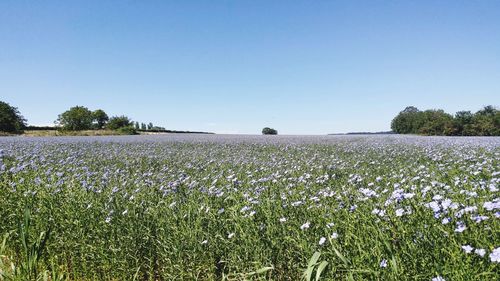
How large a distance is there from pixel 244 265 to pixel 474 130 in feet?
220

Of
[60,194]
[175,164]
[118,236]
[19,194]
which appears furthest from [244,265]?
[175,164]

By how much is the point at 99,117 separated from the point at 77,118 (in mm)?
10418

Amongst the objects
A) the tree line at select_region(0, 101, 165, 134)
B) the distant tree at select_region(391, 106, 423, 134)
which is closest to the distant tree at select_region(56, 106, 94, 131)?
the tree line at select_region(0, 101, 165, 134)

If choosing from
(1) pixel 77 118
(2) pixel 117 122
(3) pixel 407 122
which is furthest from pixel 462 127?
(1) pixel 77 118

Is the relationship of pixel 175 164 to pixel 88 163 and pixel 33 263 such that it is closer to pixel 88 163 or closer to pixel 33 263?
pixel 88 163

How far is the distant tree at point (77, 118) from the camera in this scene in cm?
8919

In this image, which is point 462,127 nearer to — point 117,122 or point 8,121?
point 117,122

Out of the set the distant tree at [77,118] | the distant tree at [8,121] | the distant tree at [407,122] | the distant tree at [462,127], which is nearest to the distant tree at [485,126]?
the distant tree at [462,127]

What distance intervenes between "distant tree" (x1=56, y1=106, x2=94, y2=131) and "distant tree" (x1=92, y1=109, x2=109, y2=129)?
4.44 metres

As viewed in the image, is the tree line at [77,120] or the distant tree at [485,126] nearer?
the distant tree at [485,126]

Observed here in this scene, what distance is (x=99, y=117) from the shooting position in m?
99.4

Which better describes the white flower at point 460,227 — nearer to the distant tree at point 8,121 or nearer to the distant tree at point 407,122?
the distant tree at point 8,121

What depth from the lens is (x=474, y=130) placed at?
58750mm

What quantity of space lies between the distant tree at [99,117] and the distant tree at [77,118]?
444 cm
